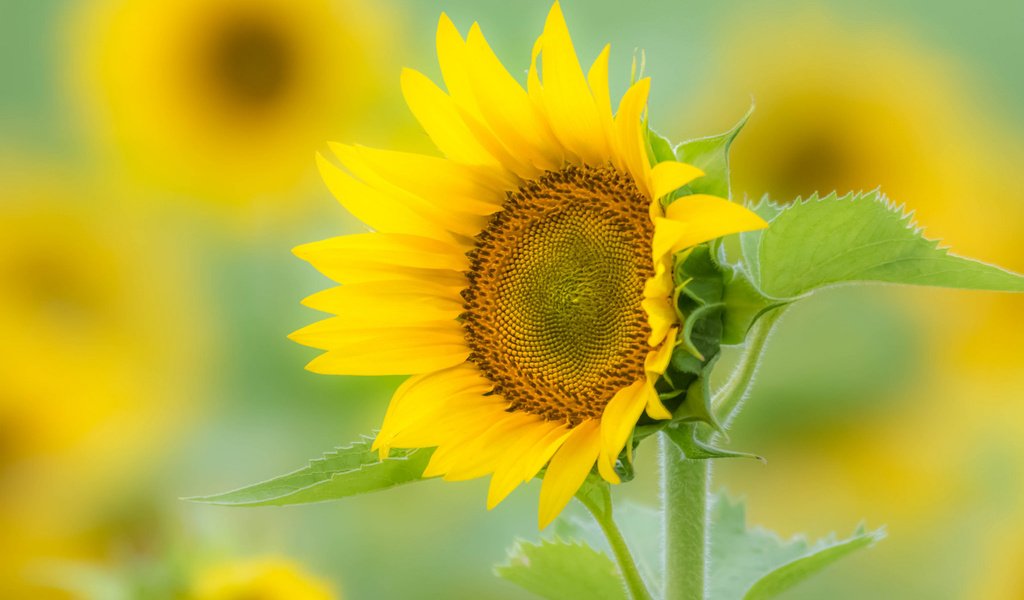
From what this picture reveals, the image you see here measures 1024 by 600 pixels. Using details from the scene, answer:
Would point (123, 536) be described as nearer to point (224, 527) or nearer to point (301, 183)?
point (224, 527)

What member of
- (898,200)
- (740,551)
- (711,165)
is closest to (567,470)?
(711,165)

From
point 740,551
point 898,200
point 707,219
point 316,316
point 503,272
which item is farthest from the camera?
point 898,200

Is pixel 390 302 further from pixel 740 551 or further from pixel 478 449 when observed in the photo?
pixel 740 551

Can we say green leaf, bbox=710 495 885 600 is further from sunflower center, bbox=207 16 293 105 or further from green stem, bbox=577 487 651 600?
sunflower center, bbox=207 16 293 105

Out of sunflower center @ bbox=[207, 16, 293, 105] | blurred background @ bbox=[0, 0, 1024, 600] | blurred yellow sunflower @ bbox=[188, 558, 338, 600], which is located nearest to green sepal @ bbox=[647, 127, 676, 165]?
blurred yellow sunflower @ bbox=[188, 558, 338, 600]

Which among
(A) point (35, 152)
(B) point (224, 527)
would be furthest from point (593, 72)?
(A) point (35, 152)
